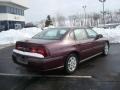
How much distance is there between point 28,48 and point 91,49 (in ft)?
8.53

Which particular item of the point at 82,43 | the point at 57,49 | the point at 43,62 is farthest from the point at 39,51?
the point at 82,43

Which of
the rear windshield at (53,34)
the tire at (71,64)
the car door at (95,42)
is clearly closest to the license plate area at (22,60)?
the rear windshield at (53,34)

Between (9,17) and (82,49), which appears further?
(9,17)

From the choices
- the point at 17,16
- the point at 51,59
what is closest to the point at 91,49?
the point at 51,59

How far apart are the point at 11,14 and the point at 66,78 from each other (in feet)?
139

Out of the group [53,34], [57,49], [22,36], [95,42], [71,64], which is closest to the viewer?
[57,49]

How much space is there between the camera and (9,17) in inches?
1757

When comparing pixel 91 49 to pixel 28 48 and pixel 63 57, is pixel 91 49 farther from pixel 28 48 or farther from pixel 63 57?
pixel 28 48

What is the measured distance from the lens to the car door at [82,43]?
6.79 m

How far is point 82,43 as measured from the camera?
6930 millimetres

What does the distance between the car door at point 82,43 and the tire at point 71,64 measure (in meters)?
0.35

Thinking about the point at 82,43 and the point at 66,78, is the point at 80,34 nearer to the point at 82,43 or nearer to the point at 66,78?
the point at 82,43

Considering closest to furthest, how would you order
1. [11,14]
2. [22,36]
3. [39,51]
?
1. [39,51]
2. [22,36]
3. [11,14]

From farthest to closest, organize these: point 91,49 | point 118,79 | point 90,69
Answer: point 91,49 → point 90,69 → point 118,79
